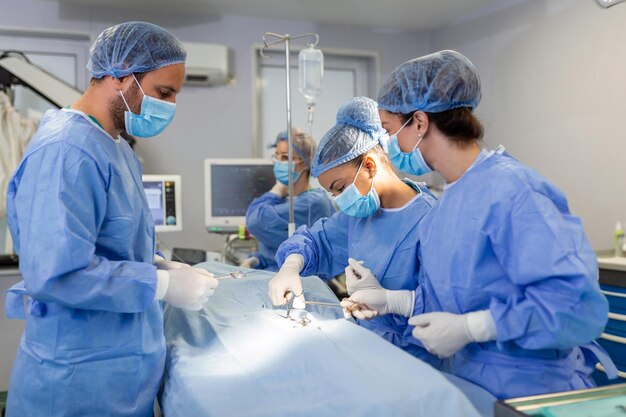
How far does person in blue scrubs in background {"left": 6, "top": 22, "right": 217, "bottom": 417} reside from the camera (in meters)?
1.09

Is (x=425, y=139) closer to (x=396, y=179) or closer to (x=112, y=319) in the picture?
(x=396, y=179)

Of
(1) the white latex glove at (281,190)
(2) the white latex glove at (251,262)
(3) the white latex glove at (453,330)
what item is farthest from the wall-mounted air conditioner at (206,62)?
(3) the white latex glove at (453,330)

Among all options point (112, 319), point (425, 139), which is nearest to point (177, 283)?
point (112, 319)

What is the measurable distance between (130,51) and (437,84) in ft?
2.39

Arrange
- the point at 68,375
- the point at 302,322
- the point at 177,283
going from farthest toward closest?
the point at 302,322, the point at 177,283, the point at 68,375

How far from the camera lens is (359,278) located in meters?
1.52

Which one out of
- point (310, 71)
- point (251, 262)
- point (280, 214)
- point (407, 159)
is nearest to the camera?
point (407, 159)

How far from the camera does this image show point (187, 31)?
12.5 ft

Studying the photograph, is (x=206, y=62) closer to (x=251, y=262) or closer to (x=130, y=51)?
(x=251, y=262)

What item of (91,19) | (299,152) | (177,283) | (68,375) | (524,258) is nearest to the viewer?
(524,258)

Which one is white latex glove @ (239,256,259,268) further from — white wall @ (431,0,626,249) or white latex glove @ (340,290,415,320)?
white wall @ (431,0,626,249)

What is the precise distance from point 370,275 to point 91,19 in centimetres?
310

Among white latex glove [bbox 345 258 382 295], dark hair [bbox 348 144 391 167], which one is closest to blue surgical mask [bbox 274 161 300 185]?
dark hair [bbox 348 144 391 167]

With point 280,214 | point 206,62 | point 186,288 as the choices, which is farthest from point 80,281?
point 206,62
